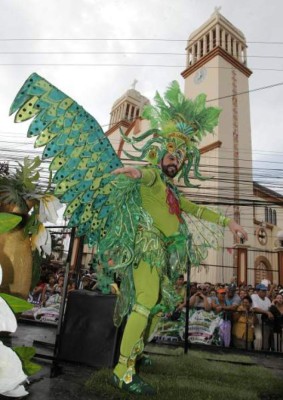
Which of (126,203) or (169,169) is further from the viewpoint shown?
(169,169)

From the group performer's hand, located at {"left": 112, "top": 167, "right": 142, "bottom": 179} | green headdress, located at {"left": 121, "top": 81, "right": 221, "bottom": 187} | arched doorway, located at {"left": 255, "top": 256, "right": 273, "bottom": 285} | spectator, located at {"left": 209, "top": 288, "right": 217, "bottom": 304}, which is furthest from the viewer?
arched doorway, located at {"left": 255, "top": 256, "right": 273, "bottom": 285}

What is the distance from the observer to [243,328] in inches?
219

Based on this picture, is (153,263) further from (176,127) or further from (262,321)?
(262,321)

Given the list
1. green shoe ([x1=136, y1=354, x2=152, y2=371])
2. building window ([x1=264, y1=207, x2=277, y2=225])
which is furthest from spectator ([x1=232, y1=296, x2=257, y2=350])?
building window ([x1=264, y1=207, x2=277, y2=225])

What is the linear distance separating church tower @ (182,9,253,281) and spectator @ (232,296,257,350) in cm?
869

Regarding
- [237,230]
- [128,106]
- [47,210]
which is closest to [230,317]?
[237,230]

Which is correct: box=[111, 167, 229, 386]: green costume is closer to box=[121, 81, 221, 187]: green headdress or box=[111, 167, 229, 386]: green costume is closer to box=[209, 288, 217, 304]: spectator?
box=[121, 81, 221, 187]: green headdress

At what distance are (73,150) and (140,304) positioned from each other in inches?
41.0

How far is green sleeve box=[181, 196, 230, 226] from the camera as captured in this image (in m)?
2.69

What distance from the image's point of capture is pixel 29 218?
46.6 inches

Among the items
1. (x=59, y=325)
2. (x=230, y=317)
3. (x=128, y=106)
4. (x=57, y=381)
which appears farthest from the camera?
(x=128, y=106)

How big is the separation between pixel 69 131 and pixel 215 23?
21.7m

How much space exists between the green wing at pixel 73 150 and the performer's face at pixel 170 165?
0.38 m

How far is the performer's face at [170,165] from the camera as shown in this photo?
96.9 inches
